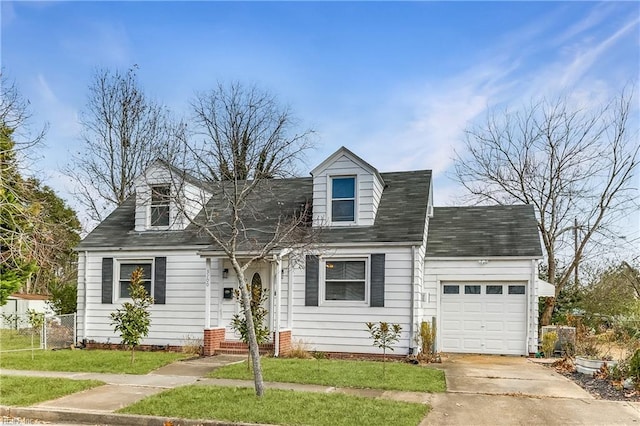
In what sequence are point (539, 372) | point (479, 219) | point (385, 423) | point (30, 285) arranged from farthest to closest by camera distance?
point (30, 285), point (479, 219), point (539, 372), point (385, 423)

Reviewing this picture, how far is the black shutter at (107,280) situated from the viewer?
16881 millimetres

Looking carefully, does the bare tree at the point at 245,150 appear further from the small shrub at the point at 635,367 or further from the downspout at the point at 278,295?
the small shrub at the point at 635,367

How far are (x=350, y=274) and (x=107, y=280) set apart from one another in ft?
24.7

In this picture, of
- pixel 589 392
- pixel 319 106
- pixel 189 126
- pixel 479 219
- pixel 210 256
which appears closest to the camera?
pixel 589 392

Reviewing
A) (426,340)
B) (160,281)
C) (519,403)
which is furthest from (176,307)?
(519,403)

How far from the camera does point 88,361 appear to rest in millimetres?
13352

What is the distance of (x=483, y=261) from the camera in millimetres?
15930

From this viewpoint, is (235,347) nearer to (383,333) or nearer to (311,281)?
(311,281)

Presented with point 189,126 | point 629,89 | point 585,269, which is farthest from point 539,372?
point 629,89

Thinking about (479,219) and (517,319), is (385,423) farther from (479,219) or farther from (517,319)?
(479,219)

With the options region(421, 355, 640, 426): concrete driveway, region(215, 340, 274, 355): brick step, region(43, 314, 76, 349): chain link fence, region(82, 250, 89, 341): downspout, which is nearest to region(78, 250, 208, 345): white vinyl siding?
region(82, 250, 89, 341): downspout

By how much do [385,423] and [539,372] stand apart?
6.61 meters

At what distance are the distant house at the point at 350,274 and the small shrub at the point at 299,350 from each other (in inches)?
6.1

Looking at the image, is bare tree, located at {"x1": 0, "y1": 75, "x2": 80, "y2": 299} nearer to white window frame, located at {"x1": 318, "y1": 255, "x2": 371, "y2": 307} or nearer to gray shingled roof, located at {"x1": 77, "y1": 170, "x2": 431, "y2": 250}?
gray shingled roof, located at {"x1": 77, "y1": 170, "x2": 431, "y2": 250}
